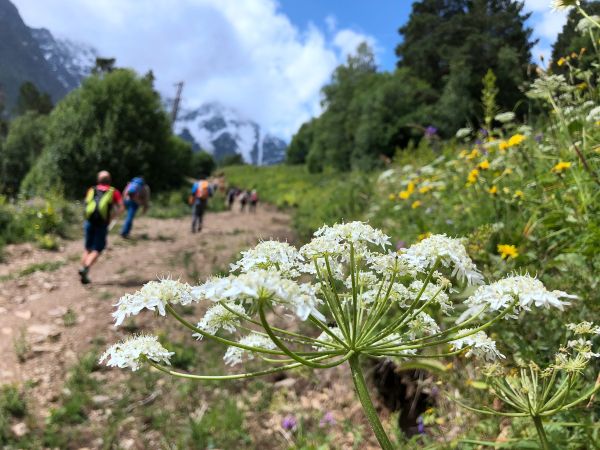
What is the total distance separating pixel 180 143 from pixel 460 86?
72.0 ft

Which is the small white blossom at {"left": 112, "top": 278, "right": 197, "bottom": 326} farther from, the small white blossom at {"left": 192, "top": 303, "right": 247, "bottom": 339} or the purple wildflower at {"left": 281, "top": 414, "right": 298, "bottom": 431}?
the purple wildflower at {"left": 281, "top": 414, "right": 298, "bottom": 431}

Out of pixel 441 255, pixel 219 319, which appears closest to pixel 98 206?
pixel 219 319

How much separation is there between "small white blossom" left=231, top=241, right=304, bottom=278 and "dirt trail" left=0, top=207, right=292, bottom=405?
101 inches

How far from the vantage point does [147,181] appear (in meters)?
24.7

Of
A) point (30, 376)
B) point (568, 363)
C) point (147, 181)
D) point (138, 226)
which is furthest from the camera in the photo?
point (147, 181)

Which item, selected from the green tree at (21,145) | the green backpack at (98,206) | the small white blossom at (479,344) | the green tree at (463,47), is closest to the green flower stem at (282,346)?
the small white blossom at (479,344)

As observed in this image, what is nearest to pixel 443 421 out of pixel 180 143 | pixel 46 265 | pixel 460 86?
pixel 46 265

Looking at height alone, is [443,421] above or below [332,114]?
below

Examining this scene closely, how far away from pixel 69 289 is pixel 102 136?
16.6 meters

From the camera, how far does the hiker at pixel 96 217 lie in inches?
311

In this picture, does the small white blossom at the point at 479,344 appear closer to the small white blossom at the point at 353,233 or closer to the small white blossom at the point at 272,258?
the small white blossom at the point at 353,233

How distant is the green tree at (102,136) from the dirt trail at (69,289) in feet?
35.8

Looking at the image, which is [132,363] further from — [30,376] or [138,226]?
[138,226]

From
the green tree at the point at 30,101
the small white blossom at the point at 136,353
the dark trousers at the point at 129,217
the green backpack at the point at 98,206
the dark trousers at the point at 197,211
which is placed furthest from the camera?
the green tree at the point at 30,101
